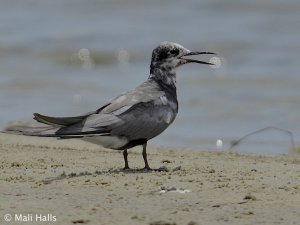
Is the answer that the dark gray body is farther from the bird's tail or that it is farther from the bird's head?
the bird's head

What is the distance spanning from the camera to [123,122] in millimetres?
7805

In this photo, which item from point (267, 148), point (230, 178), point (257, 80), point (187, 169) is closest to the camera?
point (230, 178)

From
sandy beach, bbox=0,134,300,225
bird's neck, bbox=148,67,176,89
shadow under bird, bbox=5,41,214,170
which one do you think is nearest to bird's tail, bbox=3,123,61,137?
shadow under bird, bbox=5,41,214,170

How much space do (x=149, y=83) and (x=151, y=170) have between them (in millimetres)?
960

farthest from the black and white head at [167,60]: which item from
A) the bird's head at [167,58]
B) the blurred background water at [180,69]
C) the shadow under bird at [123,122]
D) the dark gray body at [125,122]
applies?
the blurred background water at [180,69]

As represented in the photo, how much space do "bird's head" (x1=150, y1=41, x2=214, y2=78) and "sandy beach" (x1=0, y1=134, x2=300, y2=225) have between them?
80cm

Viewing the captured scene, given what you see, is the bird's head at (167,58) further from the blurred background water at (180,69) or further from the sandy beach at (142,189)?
the blurred background water at (180,69)

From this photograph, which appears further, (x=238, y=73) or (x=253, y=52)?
(x=253, y=52)

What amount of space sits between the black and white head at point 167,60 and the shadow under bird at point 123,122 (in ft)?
0.67

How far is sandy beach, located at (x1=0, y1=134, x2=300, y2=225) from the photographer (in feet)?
19.9

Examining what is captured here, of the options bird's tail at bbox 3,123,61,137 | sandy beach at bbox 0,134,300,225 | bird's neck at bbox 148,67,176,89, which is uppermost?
bird's neck at bbox 148,67,176,89

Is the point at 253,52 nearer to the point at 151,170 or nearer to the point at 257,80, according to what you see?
the point at 257,80

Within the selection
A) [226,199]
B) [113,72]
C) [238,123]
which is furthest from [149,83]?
→ [113,72]

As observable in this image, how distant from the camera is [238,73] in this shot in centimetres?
1545
